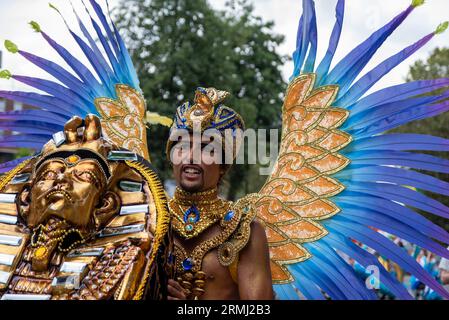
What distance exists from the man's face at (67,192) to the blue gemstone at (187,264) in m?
0.98

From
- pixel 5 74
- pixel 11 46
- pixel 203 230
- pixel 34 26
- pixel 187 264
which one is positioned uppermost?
pixel 34 26

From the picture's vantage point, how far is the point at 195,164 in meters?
3.59

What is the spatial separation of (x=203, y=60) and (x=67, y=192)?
1626 cm

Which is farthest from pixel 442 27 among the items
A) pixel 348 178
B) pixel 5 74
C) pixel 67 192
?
pixel 5 74

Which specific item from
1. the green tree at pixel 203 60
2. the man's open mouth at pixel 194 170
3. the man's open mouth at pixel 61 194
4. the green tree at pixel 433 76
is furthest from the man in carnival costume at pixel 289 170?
the green tree at pixel 433 76

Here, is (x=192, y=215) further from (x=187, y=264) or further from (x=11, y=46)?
(x=11, y=46)

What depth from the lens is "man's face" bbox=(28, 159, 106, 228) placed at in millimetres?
2607

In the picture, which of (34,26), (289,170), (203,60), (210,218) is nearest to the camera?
(210,218)

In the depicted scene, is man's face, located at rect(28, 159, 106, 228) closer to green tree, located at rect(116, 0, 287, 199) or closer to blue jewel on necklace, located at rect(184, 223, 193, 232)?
blue jewel on necklace, located at rect(184, 223, 193, 232)

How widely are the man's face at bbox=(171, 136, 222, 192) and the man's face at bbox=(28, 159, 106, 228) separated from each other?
912mm

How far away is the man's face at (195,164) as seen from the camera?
3.59m

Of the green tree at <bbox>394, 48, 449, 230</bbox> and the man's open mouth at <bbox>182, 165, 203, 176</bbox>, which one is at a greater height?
the green tree at <bbox>394, 48, 449, 230</bbox>

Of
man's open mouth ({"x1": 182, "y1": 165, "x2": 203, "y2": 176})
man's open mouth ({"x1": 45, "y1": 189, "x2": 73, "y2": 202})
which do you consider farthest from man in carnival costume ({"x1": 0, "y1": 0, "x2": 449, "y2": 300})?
man's open mouth ({"x1": 45, "y1": 189, "x2": 73, "y2": 202})
